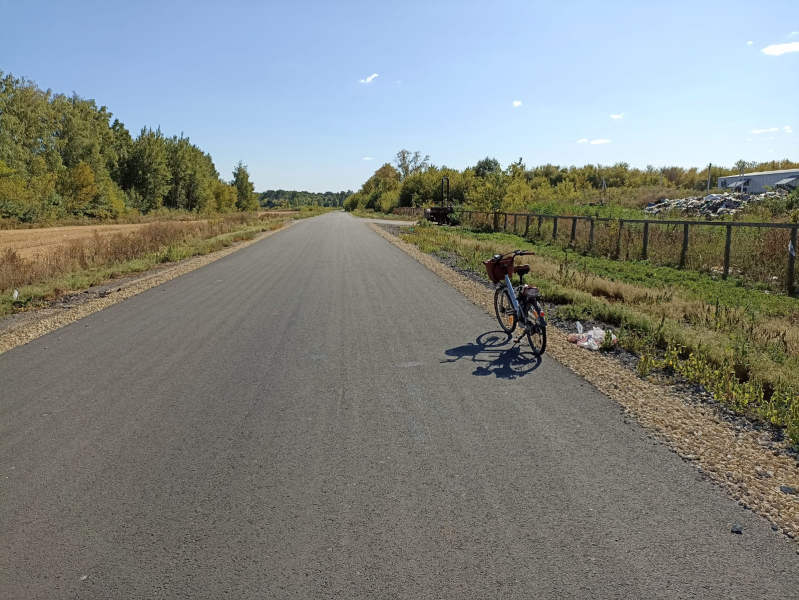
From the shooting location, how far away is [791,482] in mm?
A: 3723

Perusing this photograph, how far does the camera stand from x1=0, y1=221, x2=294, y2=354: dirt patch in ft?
28.8

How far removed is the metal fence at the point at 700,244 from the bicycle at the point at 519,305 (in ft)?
24.8

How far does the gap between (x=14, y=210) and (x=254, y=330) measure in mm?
52177

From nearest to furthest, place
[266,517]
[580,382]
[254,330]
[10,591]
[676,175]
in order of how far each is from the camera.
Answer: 1. [10,591]
2. [266,517]
3. [580,382]
4. [254,330]
5. [676,175]

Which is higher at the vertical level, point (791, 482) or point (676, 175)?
point (676, 175)

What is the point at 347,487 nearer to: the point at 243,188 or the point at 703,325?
the point at 703,325

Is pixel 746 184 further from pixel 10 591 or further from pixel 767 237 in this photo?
pixel 10 591

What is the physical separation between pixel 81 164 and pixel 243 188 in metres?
63.4

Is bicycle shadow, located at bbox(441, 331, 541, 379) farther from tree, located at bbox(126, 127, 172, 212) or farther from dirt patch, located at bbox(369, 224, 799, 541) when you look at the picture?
tree, located at bbox(126, 127, 172, 212)

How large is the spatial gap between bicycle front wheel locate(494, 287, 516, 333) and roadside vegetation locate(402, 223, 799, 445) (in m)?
1.56

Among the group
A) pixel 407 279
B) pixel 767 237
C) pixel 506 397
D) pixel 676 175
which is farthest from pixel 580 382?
pixel 676 175

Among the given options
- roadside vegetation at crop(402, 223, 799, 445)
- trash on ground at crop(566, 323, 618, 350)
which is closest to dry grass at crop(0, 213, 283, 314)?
trash on ground at crop(566, 323, 618, 350)

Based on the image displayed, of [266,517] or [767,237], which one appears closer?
[266,517]

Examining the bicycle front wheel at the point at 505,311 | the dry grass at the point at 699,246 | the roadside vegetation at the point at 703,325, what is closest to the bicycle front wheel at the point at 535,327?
the bicycle front wheel at the point at 505,311
